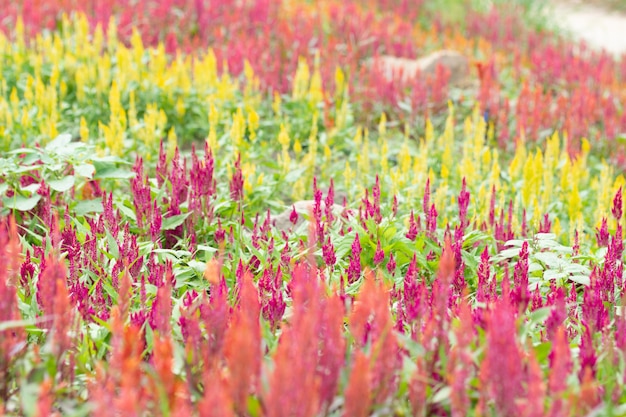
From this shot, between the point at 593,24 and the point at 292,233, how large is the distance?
482 inches

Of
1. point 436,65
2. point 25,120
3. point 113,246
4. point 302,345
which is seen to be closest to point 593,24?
point 436,65

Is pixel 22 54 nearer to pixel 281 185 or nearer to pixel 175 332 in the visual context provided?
pixel 281 185

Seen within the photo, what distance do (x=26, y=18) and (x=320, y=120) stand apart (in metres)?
3.00

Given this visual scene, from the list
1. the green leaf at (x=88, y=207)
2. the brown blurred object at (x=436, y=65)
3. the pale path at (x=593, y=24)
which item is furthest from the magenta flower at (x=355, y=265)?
the pale path at (x=593, y=24)

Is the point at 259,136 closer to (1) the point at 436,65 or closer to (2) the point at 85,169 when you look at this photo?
(2) the point at 85,169

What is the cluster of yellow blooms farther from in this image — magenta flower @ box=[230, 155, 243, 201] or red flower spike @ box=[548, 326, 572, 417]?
red flower spike @ box=[548, 326, 572, 417]

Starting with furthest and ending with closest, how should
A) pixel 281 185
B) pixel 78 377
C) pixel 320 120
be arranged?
pixel 320 120 < pixel 281 185 < pixel 78 377

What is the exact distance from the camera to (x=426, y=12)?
36.3 feet

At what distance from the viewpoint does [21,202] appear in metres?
3.37

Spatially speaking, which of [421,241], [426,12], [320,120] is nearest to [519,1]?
[426,12]

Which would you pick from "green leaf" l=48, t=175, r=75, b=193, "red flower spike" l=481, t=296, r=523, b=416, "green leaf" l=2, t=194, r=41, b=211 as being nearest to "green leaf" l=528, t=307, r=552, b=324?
"red flower spike" l=481, t=296, r=523, b=416

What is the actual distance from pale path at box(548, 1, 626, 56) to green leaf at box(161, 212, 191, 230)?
31.7 feet

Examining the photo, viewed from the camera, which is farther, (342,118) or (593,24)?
(593,24)

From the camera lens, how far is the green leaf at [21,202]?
330cm
